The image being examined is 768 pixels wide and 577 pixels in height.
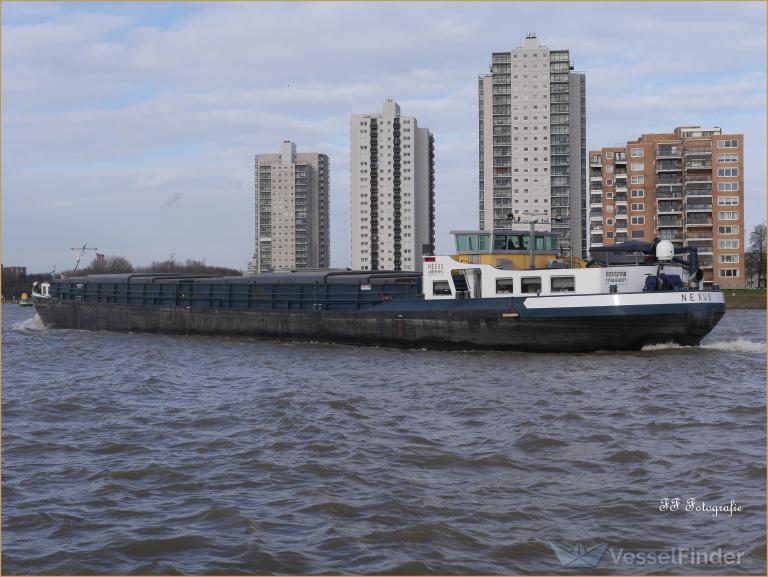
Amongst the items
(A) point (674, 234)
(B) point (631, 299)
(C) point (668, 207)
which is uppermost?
(C) point (668, 207)

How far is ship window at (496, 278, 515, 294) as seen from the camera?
30.1 m

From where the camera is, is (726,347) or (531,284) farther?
(726,347)

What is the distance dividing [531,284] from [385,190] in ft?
387

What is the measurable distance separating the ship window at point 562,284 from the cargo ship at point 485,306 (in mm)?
39

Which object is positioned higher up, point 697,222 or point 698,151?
point 698,151

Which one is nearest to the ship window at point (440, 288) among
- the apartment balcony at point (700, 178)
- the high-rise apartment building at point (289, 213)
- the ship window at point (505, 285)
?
the ship window at point (505, 285)

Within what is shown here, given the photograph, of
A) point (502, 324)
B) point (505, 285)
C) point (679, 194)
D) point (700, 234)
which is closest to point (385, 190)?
point (679, 194)

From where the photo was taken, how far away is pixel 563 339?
1117 inches

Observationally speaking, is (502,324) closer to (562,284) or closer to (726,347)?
(562,284)

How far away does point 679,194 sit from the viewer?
327 ft

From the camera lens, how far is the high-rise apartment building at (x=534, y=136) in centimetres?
12538

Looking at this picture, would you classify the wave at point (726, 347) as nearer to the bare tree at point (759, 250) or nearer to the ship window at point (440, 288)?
the ship window at point (440, 288)

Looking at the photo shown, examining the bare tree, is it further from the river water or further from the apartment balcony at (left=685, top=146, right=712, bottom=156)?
the river water

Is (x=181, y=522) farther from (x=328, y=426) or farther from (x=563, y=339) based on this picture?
(x=563, y=339)
